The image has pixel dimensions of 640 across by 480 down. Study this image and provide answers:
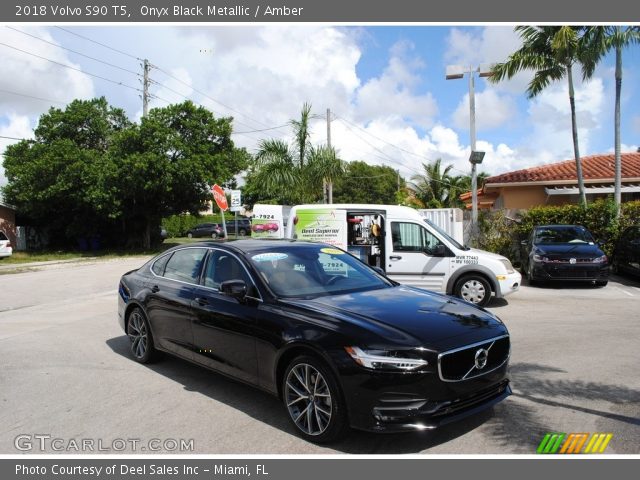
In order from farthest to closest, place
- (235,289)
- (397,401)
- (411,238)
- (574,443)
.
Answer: (411,238) < (235,289) < (574,443) < (397,401)

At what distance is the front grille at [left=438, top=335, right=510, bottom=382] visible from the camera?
3787 mm

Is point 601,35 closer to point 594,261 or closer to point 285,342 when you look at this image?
point 594,261

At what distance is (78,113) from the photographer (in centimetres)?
2995

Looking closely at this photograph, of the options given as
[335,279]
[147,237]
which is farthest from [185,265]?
[147,237]

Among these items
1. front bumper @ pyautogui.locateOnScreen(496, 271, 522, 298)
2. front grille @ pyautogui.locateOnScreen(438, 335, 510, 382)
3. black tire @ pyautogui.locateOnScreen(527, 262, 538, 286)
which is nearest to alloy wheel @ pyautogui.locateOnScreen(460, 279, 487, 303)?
front bumper @ pyautogui.locateOnScreen(496, 271, 522, 298)

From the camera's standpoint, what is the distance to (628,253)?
13.7 metres

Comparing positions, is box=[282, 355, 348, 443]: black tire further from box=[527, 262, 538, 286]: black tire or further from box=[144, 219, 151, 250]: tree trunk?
box=[144, 219, 151, 250]: tree trunk

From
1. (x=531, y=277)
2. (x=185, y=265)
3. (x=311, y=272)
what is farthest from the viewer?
(x=531, y=277)

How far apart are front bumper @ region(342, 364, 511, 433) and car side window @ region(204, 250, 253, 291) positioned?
170 cm

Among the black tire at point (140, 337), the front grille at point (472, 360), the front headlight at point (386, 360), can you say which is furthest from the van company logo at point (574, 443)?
the black tire at point (140, 337)

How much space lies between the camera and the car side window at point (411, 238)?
998 centimetres

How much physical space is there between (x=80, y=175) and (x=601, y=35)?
2477 centimetres

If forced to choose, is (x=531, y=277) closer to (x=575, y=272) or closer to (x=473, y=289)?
(x=575, y=272)

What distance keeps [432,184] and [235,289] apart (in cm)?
3480
